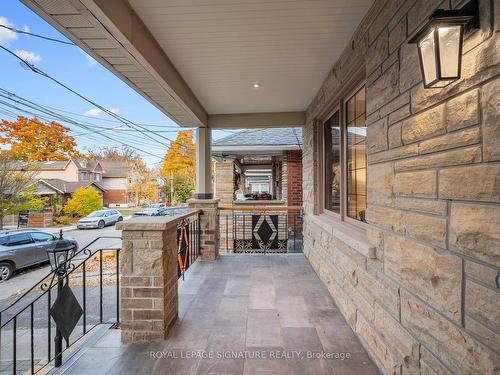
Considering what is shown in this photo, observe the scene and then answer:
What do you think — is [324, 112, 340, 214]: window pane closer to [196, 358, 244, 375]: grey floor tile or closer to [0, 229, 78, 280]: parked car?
[196, 358, 244, 375]: grey floor tile

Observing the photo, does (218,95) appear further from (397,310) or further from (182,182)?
(182,182)

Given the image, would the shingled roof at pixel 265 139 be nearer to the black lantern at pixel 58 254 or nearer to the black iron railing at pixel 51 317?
the black iron railing at pixel 51 317

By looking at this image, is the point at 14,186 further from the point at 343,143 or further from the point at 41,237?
the point at 343,143

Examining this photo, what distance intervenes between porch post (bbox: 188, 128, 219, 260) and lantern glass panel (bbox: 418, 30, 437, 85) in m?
3.52

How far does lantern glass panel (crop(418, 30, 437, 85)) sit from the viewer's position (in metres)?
1.01

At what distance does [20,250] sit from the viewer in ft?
22.3

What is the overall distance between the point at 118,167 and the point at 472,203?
3246cm

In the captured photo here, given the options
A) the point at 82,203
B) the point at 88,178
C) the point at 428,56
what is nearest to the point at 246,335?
the point at 428,56

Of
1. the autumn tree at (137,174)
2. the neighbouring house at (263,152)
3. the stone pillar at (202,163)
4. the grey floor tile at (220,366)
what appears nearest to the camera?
the grey floor tile at (220,366)

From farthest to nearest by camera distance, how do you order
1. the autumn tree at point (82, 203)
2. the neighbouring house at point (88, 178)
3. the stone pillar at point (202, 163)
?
the neighbouring house at point (88, 178)
the autumn tree at point (82, 203)
the stone pillar at point (202, 163)

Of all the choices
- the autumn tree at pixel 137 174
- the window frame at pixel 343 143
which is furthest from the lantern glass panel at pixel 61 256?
the autumn tree at pixel 137 174

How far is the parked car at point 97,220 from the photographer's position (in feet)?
45.8

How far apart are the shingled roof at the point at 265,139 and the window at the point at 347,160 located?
2919 millimetres

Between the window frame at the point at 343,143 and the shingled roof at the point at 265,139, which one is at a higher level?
the shingled roof at the point at 265,139
